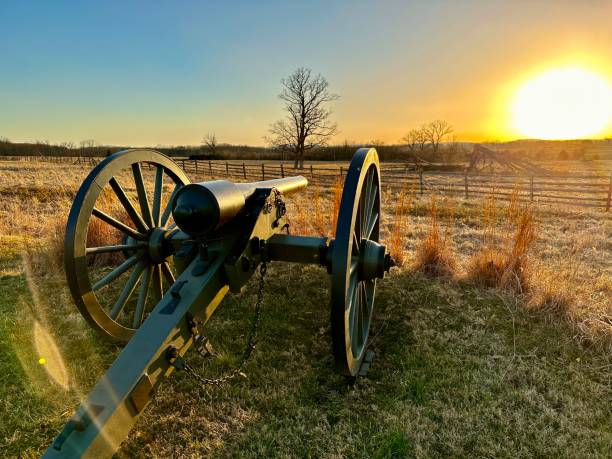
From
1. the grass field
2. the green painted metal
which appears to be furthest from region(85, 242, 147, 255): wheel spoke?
the green painted metal

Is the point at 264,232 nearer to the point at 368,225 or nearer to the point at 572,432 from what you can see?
the point at 368,225

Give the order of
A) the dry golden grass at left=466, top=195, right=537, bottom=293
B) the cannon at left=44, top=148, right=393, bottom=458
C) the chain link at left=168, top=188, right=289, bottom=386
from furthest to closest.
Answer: the dry golden grass at left=466, top=195, right=537, bottom=293 < the chain link at left=168, top=188, right=289, bottom=386 < the cannon at left=44, top=148, right=393, bottom=458

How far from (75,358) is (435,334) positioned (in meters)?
3.16

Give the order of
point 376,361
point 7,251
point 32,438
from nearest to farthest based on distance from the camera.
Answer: point 32,438, point 376,361, point 7,251

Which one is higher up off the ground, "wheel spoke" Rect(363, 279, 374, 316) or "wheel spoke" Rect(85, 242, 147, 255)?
"wheel spoke" Rect(85, 242, 147, 255)

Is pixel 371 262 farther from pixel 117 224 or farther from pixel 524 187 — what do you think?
pixel 524 187

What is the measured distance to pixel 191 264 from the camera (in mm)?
2422

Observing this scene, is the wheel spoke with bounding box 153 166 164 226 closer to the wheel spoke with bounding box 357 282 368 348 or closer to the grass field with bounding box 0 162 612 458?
the grass field with bounding box 0 162 612 458

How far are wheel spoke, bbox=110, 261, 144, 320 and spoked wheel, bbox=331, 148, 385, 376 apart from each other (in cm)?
177

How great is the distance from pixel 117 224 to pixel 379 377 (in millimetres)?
2379

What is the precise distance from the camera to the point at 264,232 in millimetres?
2746

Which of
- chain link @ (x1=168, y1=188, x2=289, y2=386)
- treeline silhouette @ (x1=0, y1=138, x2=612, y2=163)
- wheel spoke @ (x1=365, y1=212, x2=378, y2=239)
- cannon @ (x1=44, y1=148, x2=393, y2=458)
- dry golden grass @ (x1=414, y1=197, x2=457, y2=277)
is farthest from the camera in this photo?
treeline silhouette @ (x1=0, y1=138, x2=612, y2=163)

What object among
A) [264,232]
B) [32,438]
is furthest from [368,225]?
[32,438]

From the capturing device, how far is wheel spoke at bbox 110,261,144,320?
2953 mm
